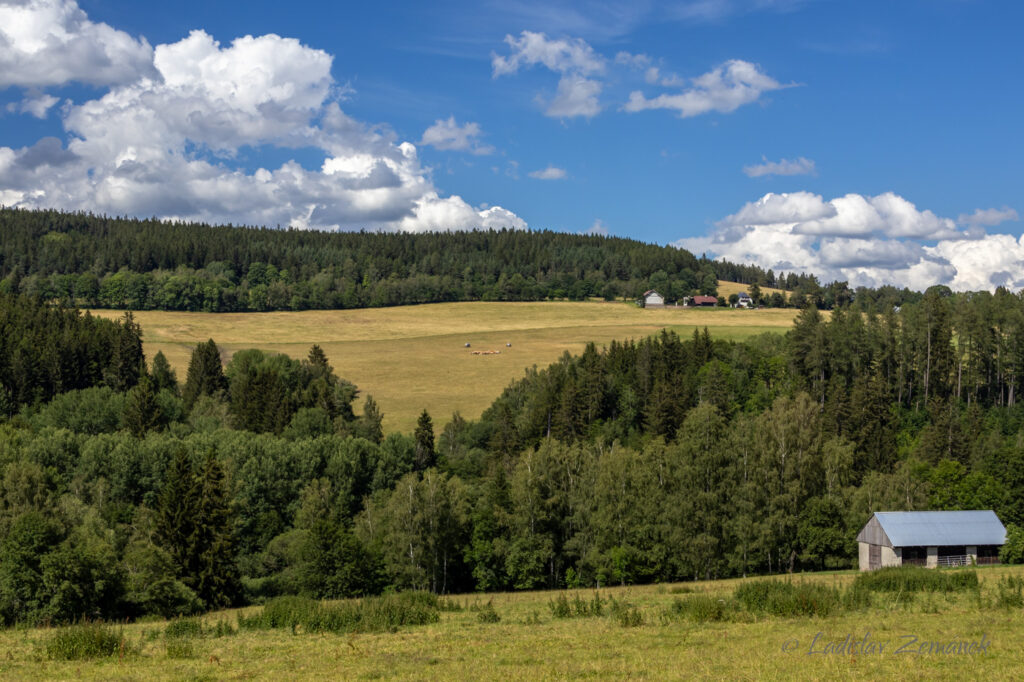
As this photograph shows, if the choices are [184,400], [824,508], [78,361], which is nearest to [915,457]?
[824,508]

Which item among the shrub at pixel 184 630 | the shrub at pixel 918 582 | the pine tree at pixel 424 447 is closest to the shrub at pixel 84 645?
the shrub at pixel 184 630

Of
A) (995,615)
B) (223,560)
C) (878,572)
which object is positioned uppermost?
(995,615)

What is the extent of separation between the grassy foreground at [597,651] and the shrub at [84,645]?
0.30 m

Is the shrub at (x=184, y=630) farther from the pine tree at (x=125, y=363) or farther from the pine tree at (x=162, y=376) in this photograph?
the pine tree at (x=125, y=363)

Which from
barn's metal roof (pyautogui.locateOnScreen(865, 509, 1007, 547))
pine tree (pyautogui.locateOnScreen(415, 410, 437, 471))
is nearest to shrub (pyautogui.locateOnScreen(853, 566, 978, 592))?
barn's metal roof (pyautogui.locateOnScreen(865, 509, 1007, 547))

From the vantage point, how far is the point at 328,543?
5691 cm

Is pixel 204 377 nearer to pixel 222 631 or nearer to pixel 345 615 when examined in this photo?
pixel 222 631

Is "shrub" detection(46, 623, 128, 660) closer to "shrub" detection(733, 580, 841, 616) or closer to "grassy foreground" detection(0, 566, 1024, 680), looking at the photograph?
"grassy foreground" detection(0, 566, 1024, 680)

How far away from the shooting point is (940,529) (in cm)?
6153

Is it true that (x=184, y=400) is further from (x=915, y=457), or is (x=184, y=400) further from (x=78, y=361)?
(x=915, y=457)

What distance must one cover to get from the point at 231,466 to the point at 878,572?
65.7 metres

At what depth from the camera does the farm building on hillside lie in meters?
60.2

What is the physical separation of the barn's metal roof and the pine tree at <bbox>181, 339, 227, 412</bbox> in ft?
315

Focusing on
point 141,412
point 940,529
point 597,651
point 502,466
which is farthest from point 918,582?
point 141,412
